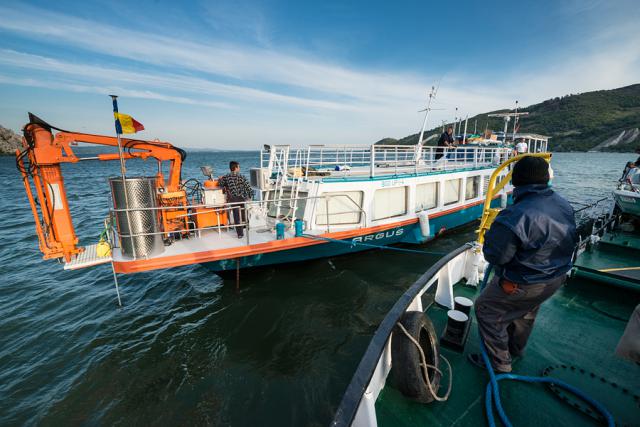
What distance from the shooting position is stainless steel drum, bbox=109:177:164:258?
5543mm

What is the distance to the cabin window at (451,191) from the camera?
11.5m

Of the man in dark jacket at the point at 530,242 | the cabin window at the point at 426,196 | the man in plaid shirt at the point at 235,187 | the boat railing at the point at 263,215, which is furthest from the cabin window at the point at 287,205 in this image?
the man in dark jacket at the point at 530,242

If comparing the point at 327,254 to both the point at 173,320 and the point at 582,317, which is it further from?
the point at 582,317

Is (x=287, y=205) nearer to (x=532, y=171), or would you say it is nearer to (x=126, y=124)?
(x=126, y=124)

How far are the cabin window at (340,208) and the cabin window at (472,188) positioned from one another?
6789mm

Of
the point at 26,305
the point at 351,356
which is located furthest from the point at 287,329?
the point at 26,305

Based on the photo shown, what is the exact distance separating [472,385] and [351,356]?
9.30 ft

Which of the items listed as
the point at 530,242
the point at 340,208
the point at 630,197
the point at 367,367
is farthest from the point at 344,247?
the point at 630,197

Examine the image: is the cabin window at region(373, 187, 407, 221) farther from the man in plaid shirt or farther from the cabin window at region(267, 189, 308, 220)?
the man in plaid shirt

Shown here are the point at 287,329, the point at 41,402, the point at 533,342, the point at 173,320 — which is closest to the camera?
the point at 533,342

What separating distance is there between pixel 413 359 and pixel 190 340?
16.4 feet

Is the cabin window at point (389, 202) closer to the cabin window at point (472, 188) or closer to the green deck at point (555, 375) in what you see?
the cabin window at point (472, 188)

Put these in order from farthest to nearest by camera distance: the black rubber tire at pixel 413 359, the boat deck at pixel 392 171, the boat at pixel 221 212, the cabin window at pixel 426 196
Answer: the cabin window at pixel 426 196
the boat deck at pixel 392 171
the boat at pixel 221 212
the black rubber tire at pixel 413 359

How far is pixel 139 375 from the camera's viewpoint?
505 centimetres
